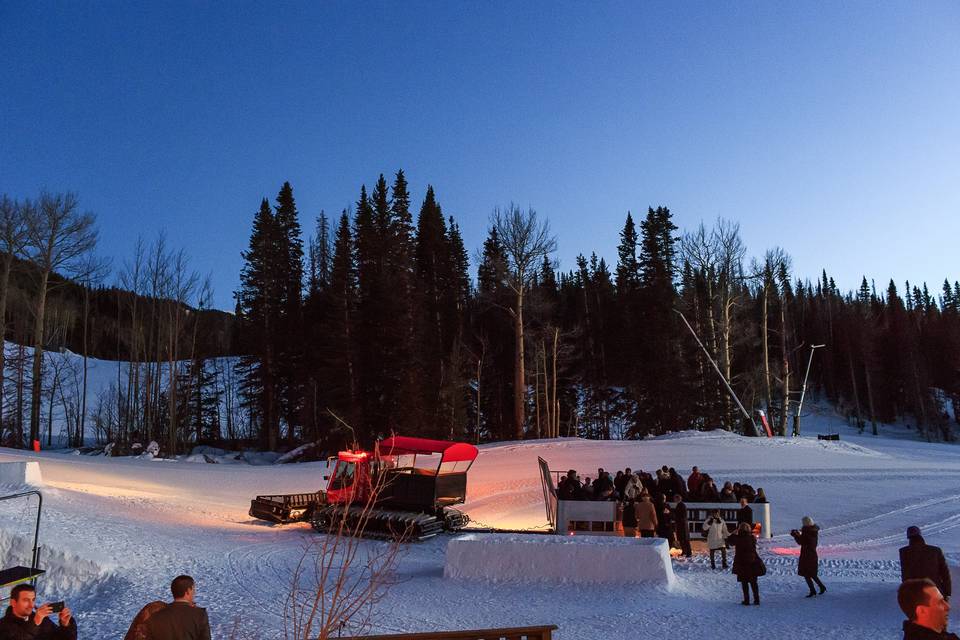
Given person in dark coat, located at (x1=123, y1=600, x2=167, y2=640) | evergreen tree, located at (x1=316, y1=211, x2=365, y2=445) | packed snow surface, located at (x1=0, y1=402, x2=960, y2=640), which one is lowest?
packed snow surface, located at (x1=0, y1=402, x2=960, y2=640)

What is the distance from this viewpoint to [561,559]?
37.9 feet

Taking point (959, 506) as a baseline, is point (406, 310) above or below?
above

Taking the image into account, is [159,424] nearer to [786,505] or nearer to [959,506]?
[786,505]

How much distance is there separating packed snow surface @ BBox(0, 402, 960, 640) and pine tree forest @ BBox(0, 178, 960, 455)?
11.0m

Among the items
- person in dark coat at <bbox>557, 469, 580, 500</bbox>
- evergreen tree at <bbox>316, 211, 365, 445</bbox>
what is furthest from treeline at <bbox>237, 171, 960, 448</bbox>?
person in dark coat at <bbox>557, 469, 580, 500</bbox>

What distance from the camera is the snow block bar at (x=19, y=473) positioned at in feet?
54.7

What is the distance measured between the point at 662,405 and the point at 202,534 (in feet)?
119

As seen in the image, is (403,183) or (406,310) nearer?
(406,310)

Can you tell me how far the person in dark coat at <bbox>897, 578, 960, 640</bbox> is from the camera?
11.5 ft

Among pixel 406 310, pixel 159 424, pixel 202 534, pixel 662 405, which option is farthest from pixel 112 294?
pixel 202 534

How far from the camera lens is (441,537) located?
16672mm

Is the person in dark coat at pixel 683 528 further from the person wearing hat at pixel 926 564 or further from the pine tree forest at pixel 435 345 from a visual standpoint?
the pine tree forest at pixel 435 345

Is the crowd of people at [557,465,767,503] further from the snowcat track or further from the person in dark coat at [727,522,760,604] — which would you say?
the person in dark coat at [727,522,760,604]

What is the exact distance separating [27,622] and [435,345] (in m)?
46.3
